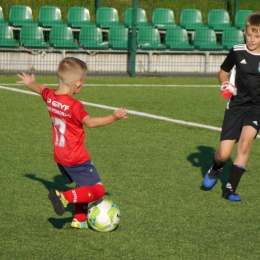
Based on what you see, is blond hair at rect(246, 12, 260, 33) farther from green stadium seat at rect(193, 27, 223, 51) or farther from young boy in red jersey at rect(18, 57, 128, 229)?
green stadium seat at rect(193, 27, 223, 51)

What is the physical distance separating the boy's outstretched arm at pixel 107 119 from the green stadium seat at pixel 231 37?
13308mm

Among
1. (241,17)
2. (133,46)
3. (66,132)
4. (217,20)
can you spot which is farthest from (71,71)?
(241,17)

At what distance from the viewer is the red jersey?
4.93 m

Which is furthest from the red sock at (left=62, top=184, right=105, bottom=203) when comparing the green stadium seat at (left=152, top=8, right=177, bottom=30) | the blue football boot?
the green stadium seat at (left=152, top=8, right=177, bottom=30)

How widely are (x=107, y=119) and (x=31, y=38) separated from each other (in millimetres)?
11737

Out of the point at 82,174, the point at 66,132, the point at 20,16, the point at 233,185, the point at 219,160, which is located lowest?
the point at 233,185

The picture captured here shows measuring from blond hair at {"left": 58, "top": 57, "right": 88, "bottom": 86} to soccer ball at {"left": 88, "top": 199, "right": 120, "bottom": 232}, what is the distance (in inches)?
37.7

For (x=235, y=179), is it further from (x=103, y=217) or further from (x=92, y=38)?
(x=92, y=38)

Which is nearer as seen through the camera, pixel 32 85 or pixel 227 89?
pixel 32 85

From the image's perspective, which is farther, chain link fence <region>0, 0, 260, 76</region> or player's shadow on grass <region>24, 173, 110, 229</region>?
chain link fence <region>0, 0, 260, 76</region>

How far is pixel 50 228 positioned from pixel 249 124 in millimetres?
2155

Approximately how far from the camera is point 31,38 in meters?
16.0

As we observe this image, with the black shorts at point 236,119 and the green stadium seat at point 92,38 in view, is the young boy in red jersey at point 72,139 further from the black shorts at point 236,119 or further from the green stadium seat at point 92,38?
the green stadium seat at point 92,38

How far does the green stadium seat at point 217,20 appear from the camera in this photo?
1834 cm
